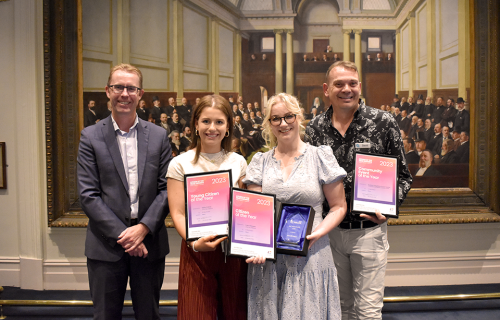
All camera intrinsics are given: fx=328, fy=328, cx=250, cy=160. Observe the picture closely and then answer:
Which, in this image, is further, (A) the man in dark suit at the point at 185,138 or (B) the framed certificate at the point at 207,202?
(A) the man in dark suit at the point at 185,138

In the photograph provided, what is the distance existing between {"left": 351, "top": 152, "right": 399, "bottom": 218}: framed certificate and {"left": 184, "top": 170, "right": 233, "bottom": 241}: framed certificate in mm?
802

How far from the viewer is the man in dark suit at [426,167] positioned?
3.82 metres

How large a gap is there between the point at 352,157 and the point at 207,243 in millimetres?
1126

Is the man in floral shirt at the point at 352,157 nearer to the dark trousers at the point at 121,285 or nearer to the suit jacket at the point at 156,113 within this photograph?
the dark trousers at the point at 121,285

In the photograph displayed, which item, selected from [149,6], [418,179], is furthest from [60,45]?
[418,179]

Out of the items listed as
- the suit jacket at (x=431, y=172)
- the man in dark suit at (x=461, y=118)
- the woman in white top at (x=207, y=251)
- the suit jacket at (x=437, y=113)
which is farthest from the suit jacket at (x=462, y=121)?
the woman in white top at (x=207, y=251)

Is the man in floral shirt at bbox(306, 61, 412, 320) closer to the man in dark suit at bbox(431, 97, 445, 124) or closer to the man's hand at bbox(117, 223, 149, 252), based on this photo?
the man's hand at bbox(117, 223, 149, 252)

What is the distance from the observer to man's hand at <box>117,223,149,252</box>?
2.05 m

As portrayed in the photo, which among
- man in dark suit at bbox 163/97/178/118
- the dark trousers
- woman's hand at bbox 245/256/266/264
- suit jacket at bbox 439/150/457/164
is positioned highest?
man in dark suit at bbox 163/97/178/118

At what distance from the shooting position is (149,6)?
3717 millimetres

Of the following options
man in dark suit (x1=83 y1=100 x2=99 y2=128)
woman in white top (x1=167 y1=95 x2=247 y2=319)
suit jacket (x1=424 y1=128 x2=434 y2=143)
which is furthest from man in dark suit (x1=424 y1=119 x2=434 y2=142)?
man in dark suit (x1=83 y1=100 x2=99 y2=128)

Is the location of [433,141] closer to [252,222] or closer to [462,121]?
[462,121]

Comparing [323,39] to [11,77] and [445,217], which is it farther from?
[11,77]

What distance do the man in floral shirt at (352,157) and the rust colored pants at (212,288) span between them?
0.83 m
